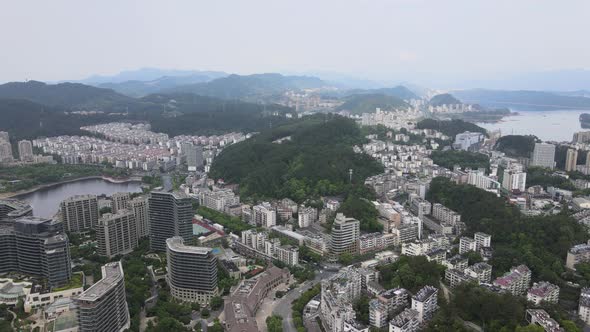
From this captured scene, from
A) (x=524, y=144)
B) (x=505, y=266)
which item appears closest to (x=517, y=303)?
(x=505, y=266)

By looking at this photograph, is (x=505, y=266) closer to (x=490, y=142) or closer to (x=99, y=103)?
(x=490, y=142)

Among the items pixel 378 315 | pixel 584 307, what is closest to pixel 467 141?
pixel 584 307

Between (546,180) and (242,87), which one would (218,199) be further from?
(242,87)

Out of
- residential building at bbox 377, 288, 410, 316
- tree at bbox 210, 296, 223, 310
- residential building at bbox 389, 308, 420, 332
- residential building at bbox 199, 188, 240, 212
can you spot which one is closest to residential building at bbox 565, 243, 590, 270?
residential building at bbox 377, 288, 410, 316

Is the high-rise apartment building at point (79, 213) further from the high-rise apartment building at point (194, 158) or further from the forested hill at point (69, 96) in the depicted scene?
the forested hill at point (69, 96)

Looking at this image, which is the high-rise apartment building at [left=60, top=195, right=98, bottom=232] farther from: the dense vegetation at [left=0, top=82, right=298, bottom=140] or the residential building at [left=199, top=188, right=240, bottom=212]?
the dense vegetation at [left=0, top=82, right=298, bottom=140]

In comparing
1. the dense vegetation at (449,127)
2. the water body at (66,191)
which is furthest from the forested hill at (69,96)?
the dense vegetation at (449,127)

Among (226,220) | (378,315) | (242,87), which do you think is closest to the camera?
(378,315)
